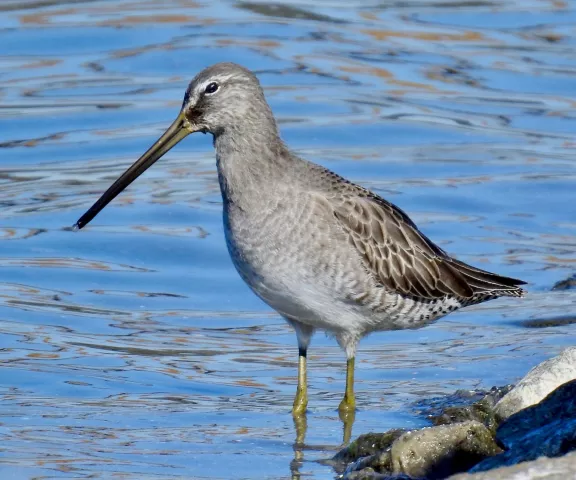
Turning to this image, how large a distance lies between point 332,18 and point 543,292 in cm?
755

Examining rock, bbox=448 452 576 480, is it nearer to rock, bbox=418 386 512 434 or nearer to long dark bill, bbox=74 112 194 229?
rock, bbox=418 386 512 434

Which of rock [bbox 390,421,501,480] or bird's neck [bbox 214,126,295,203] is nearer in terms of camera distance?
rock [bbox 390,421,501,480]

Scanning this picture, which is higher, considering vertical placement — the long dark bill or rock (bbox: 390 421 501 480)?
the long dark bill

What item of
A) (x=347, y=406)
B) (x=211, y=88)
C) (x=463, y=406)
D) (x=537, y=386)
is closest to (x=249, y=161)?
(x=211, y=88)

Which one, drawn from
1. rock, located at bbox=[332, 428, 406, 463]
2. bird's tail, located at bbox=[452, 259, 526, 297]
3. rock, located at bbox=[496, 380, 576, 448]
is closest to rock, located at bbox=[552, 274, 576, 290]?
bird's tail, located at bbox=[452, 259, 526, 297]

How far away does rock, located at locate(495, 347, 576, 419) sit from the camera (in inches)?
257

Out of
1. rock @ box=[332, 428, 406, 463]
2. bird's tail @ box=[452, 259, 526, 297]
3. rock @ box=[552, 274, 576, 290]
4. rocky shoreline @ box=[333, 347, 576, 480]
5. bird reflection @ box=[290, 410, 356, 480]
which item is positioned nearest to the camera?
rocky shoreline @ box=[333, 347, 576, 480]

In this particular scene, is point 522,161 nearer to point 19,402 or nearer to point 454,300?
point 454,300

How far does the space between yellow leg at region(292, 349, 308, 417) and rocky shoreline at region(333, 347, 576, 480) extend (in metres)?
0.92

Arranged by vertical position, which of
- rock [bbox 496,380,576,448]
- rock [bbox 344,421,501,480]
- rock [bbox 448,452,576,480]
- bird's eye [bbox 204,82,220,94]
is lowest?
rock [bbox 344,421,501,480]

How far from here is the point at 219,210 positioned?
39.0ft

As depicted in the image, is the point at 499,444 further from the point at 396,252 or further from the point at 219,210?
the point at 219,210

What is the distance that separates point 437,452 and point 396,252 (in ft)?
6.99

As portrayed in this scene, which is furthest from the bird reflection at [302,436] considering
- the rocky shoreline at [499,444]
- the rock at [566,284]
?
the rock at [566,284]
